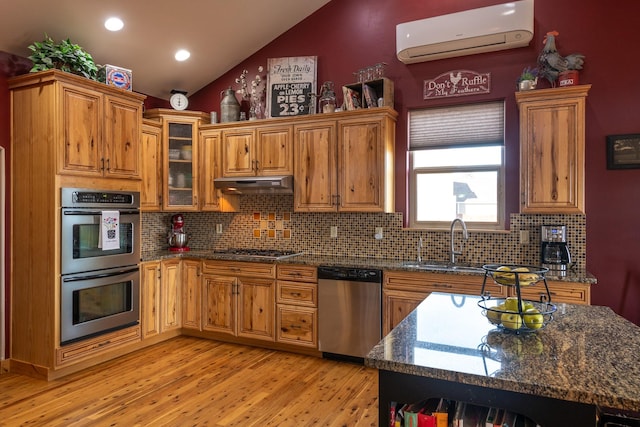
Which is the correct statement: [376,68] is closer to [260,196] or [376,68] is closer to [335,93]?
[335,93]

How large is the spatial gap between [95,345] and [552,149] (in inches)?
158

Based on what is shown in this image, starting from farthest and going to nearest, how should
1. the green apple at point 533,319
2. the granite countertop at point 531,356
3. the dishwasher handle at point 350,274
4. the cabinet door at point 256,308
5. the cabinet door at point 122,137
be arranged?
the cabinet door at point 256,308 → the cabinet door at point 122,137 → the dishwasher handle at point 350,274 → the green apple at point 533,319 → the granite countertop at point 531,356

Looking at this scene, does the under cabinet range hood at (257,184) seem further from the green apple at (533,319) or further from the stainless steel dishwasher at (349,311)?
the green apple at (533,319)

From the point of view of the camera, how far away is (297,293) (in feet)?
12.7

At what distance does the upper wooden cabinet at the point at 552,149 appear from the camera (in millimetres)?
3166

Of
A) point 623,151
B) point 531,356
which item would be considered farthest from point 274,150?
point 531,356

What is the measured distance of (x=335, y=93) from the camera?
14.1ft

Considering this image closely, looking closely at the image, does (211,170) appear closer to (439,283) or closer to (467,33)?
(439,283)

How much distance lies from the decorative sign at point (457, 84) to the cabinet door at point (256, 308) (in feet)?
7.62

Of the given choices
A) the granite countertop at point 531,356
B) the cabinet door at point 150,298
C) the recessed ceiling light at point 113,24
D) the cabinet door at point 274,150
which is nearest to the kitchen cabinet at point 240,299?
the cabinet door at point 150,298

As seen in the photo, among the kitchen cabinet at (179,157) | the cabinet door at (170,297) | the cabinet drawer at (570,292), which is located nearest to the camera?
the cabinet drawer at (570,292)

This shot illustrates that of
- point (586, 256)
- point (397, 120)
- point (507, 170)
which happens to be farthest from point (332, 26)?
point (586, 256)

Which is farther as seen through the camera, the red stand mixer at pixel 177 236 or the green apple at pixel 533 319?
the red stand mixer at pixel 177 236

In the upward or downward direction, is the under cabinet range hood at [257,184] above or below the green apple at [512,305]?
above
